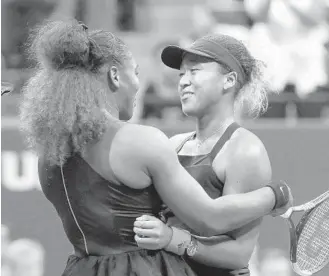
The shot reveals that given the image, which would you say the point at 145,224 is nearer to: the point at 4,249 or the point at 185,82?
the point at 185,82

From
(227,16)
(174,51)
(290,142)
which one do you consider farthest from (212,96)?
(227,16)

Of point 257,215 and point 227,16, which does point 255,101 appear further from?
point 227,16

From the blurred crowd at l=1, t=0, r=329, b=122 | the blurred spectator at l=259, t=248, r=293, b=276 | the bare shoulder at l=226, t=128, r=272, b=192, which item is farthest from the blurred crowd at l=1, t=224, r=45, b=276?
the bare shoulder at l=226, t=128, r=272, b=192

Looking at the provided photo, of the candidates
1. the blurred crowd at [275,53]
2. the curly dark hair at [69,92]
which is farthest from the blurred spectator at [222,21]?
the curly dark hair at [69,92]

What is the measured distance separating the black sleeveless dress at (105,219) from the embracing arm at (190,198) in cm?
9

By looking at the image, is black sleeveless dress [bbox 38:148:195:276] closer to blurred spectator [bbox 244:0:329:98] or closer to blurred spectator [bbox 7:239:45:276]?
blurred spectator [bbox 7:239:45:276]

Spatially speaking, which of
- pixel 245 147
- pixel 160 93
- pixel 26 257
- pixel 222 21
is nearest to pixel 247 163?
pixel 245 147

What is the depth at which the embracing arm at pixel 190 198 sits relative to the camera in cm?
254

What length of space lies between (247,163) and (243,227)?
218 mm

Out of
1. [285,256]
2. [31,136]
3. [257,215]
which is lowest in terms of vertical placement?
[285,256]

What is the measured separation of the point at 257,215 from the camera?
2754 mm

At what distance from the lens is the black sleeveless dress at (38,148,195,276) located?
261 cm

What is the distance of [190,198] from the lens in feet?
8.46

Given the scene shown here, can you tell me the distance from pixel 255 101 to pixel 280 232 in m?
2.47
